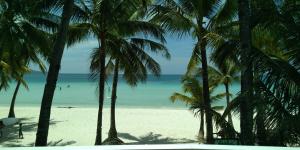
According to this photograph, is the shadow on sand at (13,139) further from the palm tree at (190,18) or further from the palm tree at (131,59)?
the palm tree at (190,18)

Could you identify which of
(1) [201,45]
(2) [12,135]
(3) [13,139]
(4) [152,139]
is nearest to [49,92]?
(1) [201,45]

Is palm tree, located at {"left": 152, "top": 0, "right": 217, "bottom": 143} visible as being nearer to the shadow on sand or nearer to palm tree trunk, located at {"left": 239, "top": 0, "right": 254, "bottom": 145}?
palm tree trunk, located at {"left": 239, "top": 0, "right": 254, "bottom": 145}

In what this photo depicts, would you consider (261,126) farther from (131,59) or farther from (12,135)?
(12,135)

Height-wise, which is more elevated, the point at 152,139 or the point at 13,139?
the point at 13,139

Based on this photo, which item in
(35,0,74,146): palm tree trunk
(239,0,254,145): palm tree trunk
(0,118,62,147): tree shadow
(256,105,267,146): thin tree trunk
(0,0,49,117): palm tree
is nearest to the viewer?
(256,105,267,146): thin tree trunk

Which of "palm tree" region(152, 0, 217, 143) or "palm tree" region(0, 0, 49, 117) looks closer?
"palm tree" region(0, 0, 49, 117)

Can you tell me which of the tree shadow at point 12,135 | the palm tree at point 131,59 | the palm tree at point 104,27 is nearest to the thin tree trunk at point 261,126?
the palm tree at point 104,27

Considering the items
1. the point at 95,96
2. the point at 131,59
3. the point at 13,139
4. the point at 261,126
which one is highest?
the point at 131,59

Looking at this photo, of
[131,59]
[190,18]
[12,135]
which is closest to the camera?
[190,18]

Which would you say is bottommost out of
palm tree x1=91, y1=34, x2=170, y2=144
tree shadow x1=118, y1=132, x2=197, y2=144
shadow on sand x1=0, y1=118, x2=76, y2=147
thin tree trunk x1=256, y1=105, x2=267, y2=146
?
tree shadow x1=118, y1=132, x2=197, y2=144

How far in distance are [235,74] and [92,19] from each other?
1017 cm

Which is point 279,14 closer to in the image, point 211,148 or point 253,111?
point 253,111

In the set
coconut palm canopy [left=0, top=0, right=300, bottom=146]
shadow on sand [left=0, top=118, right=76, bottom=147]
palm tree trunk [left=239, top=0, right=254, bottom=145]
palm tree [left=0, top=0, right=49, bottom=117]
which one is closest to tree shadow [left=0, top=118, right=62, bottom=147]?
shadow on sand [left=0, top=118, right=76, bottom=147]


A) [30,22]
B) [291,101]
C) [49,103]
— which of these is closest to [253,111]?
[291,101]
